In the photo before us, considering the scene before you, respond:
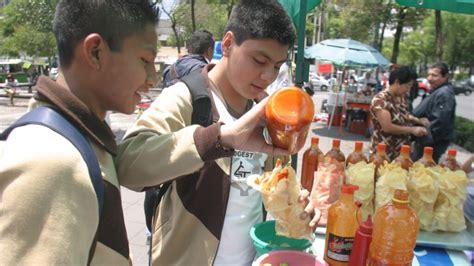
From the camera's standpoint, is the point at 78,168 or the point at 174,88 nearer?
the point at 78,168

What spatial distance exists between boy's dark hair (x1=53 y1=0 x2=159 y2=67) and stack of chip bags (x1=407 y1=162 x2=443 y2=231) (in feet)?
6.05

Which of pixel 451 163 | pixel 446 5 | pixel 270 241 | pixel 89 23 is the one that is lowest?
pixel 270 241

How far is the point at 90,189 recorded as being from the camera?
0.78m

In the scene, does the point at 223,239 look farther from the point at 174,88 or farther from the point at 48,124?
the point at 48,124

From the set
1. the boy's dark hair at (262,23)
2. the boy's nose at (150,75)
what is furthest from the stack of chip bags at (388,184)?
the boy's nose at (150,75)

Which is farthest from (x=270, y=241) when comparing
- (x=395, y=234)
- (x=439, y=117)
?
(x=439, y=117)

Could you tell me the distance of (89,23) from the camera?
953mm

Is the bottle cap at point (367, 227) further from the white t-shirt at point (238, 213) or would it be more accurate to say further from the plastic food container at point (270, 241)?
the white t-shirt at point (238, 213)

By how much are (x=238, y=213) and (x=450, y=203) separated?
1.36 meters

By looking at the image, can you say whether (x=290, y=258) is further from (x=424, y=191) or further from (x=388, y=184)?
(x=424, y=191)

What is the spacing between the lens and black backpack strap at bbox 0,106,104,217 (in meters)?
0.80

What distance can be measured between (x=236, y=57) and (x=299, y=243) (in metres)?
0.92

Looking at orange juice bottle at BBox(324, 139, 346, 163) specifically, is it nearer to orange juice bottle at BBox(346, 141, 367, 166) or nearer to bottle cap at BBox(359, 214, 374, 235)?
orange juice bottle at BBox(346, 141, 367, 166)

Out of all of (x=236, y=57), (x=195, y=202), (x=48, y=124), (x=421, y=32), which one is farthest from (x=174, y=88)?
(x=421, y=32)
